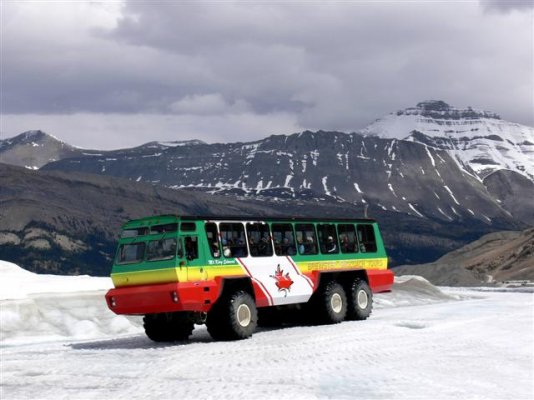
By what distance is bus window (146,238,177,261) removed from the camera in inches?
858

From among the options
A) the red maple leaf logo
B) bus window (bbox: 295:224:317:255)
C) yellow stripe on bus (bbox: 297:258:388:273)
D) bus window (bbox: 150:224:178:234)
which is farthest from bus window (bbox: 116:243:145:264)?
bus window (bbox: 295:224:317:255)

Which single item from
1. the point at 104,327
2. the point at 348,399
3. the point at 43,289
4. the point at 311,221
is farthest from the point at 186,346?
the point at 43,289

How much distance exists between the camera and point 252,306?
75.2 feet

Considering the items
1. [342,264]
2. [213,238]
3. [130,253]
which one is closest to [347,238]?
[342,264]

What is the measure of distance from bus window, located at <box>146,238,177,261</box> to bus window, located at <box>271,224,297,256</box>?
4120mm

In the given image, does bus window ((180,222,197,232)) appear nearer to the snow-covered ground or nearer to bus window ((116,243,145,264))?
bus window ((116,243,145,264))

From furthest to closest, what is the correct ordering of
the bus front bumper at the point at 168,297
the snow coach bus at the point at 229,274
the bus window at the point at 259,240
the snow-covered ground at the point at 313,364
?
1. the bus window at the point at 259,240
2. the snow coach bus at the point at 229,274
3. the bus front bumper at the point at 168,297
4. the snow-covered ground at the point at 313,364

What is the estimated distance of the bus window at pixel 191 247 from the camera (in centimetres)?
2184

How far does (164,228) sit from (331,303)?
710 cm

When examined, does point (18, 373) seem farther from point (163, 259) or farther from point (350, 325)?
point (350, 325)

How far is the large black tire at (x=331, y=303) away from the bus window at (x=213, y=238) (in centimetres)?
509

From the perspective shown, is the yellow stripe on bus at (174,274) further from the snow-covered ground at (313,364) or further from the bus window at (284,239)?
the bus window at (284,239)

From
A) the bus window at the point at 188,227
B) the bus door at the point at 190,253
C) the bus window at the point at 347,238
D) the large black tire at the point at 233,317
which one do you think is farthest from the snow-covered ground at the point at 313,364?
the bus window at the point at 188,227

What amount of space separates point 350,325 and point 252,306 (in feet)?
13.7
